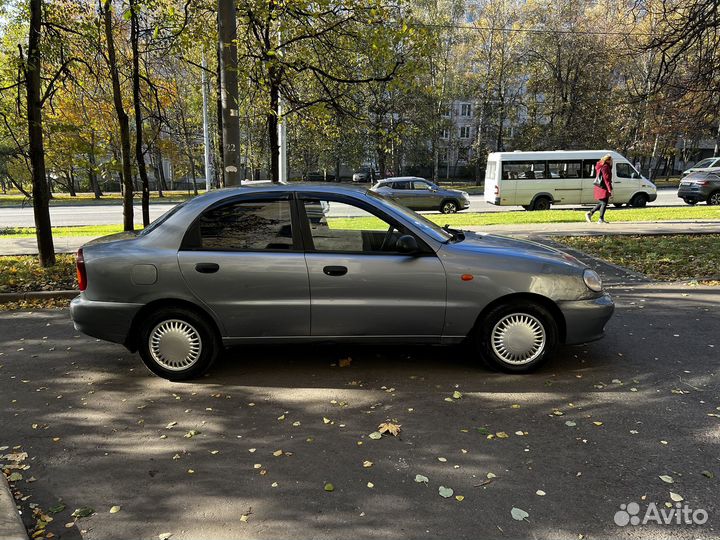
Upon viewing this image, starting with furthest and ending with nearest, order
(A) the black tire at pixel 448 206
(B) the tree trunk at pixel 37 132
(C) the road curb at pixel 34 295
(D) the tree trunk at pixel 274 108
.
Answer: (A) the black tire at pixel 448 206, (D) the tree trunk at pixel 274 108, (B) the tree trunk at pixel 37 132, (C) the road curb at pixel 34 295

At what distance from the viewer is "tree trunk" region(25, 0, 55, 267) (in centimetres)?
859

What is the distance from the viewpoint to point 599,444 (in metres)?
3.49

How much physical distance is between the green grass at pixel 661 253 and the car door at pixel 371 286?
18.8 feet

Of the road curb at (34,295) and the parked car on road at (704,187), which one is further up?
the parked car on road at (704,187)

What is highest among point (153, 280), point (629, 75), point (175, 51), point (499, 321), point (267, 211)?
point (629, 75)

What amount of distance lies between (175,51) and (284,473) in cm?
1045

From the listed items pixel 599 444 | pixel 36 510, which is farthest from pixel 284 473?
pixel 599 444

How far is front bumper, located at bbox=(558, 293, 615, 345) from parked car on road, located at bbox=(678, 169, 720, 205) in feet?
68.3

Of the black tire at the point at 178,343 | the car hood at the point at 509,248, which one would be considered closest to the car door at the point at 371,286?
the car hood at the point at 509,248

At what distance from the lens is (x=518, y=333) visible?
4.61 m

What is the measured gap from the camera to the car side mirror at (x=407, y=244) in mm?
4434

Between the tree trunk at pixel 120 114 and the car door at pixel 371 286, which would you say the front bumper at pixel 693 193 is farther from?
the car door at pixel 371 286

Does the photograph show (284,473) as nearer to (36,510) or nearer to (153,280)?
(36,510)

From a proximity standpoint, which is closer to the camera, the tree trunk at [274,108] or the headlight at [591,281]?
the headlight at [591,281]
